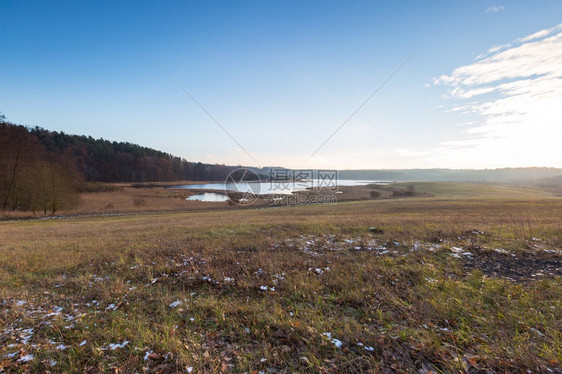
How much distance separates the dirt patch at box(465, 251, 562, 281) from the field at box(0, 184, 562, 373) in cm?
6

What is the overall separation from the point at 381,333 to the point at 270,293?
261cm

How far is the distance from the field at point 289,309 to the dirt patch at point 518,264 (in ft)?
0.19

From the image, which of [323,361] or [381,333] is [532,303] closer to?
[381,333]

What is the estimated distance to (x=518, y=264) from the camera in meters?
7.26

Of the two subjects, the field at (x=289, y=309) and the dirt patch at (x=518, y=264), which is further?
the dirt patch at (x=518, y=264)

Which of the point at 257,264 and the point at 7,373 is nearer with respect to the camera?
the point at 7,373

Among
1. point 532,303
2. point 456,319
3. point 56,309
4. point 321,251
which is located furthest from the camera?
point 321,251

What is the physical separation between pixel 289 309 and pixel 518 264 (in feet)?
24.6

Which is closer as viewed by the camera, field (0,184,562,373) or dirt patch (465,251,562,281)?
field (0,184,562,373)

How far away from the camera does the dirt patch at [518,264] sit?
21.3ft

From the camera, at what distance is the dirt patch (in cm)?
650

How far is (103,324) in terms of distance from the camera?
15.1 feet

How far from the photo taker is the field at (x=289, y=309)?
11.5 ft

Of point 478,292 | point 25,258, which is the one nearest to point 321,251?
point 478,292
